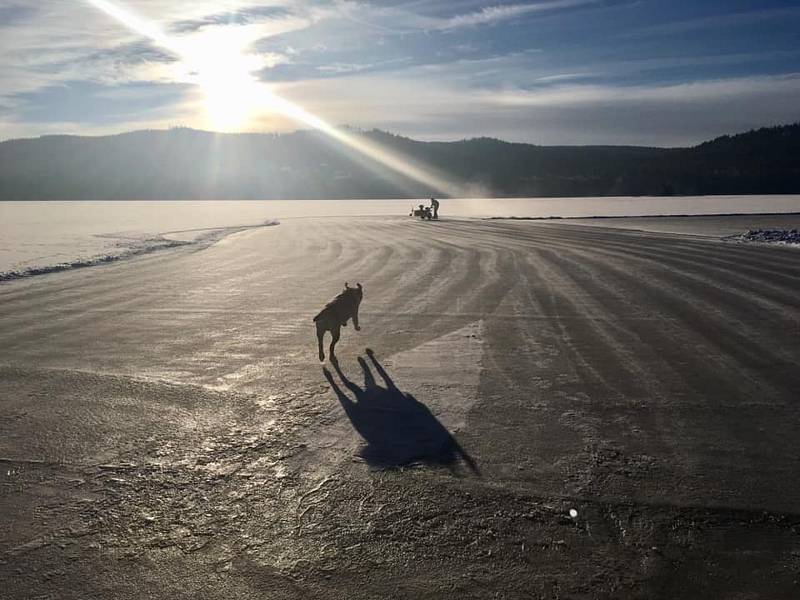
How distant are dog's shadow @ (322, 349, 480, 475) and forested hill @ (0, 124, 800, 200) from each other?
101m

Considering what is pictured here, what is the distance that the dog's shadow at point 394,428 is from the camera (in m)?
4.43

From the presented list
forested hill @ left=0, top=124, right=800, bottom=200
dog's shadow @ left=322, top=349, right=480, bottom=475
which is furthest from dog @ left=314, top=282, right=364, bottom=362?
forested hill @ left=0, top=124, right=800, bottom=200

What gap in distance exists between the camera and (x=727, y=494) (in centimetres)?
379

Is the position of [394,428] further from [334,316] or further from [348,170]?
[348,170]

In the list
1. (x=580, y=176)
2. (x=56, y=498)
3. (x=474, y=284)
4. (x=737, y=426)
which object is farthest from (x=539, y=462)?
(x=580, y=176)

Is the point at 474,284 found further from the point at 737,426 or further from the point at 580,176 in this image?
the point at 580,176

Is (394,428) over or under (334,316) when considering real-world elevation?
under

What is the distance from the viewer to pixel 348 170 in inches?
5792

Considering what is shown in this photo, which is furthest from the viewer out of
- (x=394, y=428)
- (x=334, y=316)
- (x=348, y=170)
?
(x=348, y=170)

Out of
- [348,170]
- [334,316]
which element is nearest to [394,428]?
[334,316]

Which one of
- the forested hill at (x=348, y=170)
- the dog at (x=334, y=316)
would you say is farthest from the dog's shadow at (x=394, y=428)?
the forested hill at (x=348, y=170)

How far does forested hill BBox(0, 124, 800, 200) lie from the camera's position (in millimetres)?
110188

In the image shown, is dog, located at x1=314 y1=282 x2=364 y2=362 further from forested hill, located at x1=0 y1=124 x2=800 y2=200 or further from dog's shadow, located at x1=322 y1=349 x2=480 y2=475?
forested hill, located at x1=0 y1=124 x2=800 y2=200

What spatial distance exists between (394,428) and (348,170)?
147277mm
